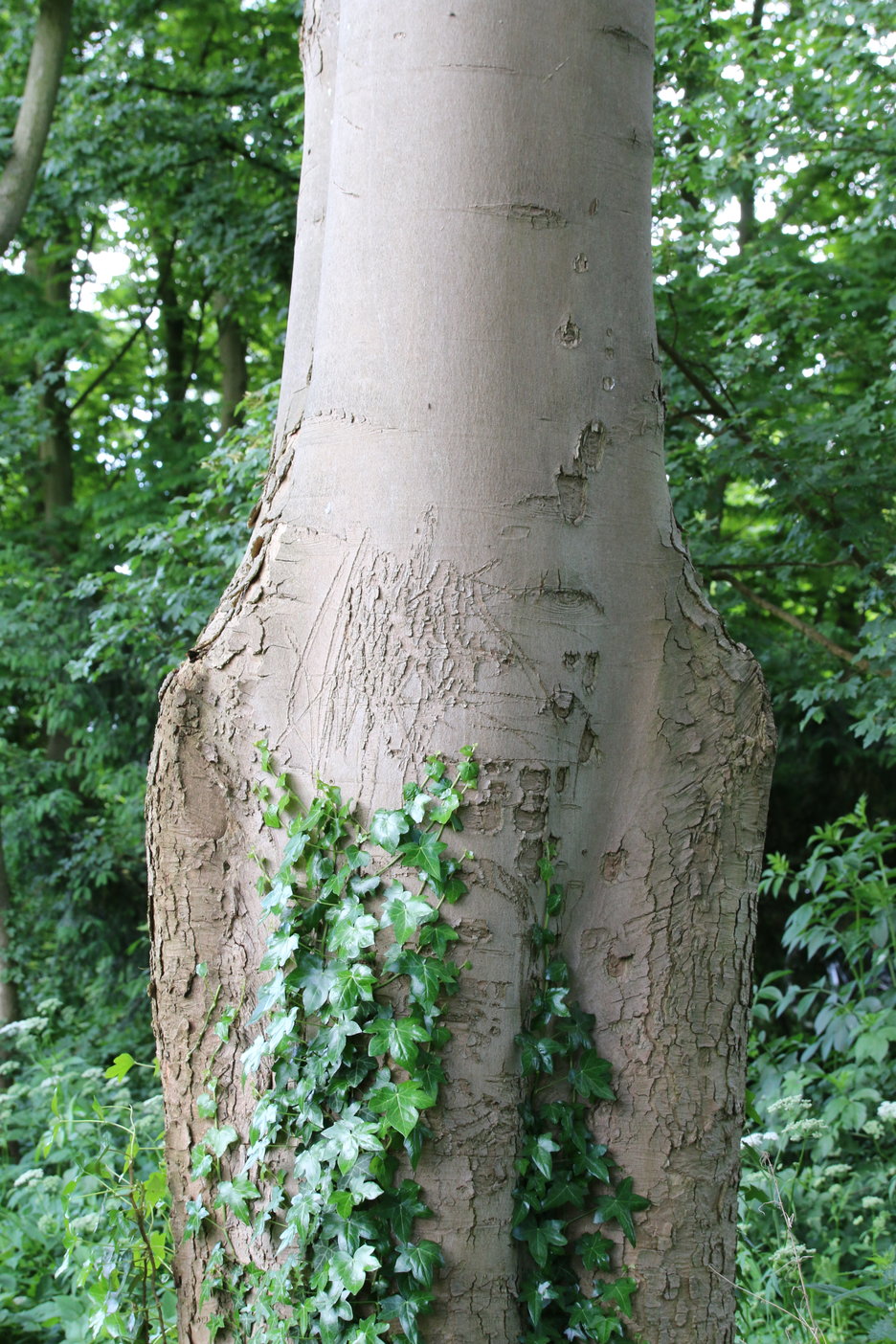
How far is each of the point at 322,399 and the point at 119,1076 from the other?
1.48 m

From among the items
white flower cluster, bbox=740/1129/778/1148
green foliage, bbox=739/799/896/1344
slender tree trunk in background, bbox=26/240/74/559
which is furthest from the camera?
slender tree trunk in background, bbox=26/240/74/559

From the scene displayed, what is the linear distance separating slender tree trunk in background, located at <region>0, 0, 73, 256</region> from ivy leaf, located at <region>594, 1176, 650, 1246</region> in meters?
6.30

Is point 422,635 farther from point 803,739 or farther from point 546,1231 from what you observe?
point 803,739

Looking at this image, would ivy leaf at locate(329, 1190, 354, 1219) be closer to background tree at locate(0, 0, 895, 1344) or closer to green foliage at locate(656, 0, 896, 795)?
background tree at locate(0, 0, 895, 1344)

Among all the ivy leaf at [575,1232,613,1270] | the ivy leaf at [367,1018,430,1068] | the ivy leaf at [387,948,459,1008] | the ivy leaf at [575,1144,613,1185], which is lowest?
the ivy leaf at [575,1232,613,1270]

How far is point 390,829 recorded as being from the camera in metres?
1.75

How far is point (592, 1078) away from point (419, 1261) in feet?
1.33

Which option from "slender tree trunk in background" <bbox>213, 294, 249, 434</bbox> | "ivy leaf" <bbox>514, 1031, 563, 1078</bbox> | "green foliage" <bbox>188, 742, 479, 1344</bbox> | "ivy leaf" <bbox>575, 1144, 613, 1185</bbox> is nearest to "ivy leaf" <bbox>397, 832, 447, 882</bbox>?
"green foliage" <bbox>188, 742, 479, 1344</bbox>

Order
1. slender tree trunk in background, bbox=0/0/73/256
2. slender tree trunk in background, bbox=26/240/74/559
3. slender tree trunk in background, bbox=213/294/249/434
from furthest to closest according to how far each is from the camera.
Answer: slender tree trunk in background, bbox=213/294/249/434, slender tree trunk in background, bbox=26/240/74/559, slender tree trunk in background, bbox=0/0/73/256

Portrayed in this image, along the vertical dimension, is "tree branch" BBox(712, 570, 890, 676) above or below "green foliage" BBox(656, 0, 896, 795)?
below

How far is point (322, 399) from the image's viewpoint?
6.48 ft

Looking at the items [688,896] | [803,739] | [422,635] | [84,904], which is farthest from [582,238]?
[84,904]

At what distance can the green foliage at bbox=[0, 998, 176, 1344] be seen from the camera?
83.2 inches

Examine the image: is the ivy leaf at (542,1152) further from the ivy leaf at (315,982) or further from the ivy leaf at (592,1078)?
the ivy leaf at (315,982)
